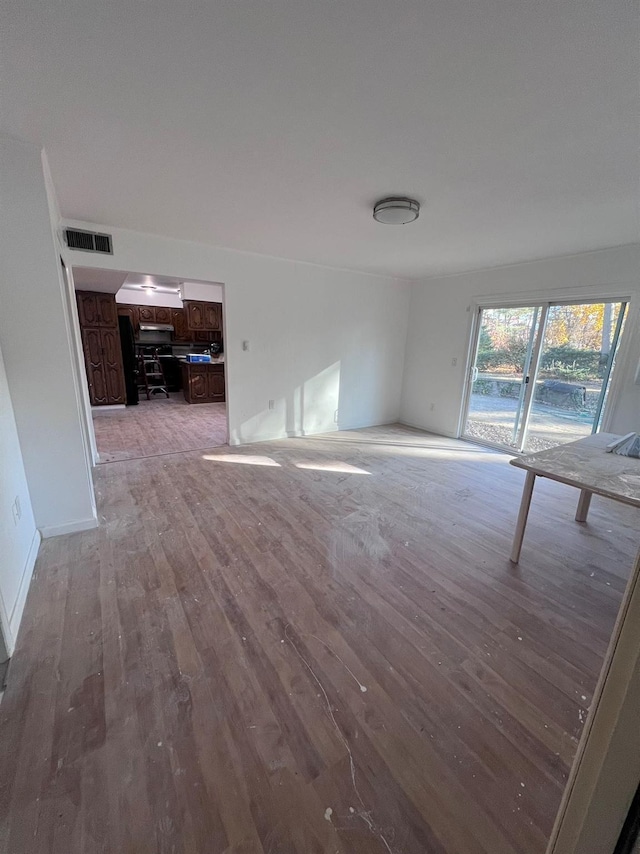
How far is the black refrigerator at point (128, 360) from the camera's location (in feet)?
22.2

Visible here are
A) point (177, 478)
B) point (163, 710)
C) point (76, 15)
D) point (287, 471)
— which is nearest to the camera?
point (76, 15)

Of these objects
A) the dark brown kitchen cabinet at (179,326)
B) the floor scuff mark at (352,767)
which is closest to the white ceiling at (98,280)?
the dark brown kitchen cabinet at (179,326)

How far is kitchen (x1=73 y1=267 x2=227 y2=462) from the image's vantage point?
4840 mm

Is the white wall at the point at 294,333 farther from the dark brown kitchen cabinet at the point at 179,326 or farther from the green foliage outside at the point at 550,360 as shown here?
the dark brown kitchen cabinet at the point at 179,326

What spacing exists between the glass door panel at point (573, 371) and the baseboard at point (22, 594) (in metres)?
5.02

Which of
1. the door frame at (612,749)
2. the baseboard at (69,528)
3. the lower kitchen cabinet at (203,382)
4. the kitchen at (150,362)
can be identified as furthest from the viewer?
the lower kitchen cabinet at (203,382)

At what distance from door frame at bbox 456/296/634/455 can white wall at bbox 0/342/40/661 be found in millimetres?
4943

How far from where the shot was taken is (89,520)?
2.50 metres

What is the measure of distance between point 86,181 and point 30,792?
3.18m

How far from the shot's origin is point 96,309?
621cm

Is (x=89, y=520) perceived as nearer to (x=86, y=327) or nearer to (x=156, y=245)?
(x=156, y=245)

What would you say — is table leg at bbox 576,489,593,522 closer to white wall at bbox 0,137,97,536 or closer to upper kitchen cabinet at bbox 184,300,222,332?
white wall at bbox 0,137,97,536

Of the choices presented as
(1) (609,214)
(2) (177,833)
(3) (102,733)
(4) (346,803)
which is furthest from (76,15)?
(1) (609,214)

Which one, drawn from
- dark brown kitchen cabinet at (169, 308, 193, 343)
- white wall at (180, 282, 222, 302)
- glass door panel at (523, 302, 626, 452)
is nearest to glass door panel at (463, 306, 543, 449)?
glass door panel at (523, 302, 626, 452)
